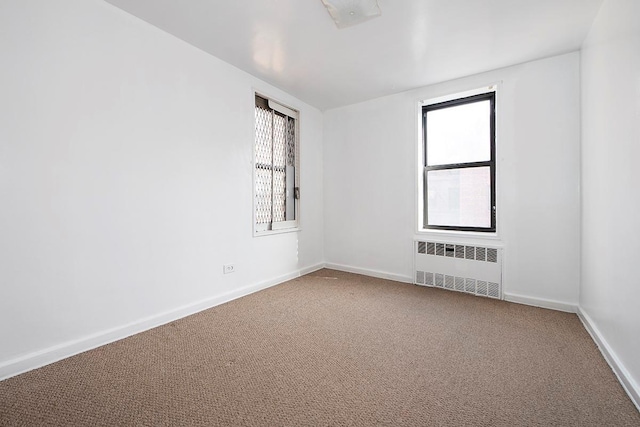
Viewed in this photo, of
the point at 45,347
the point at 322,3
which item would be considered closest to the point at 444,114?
the point at 322,3

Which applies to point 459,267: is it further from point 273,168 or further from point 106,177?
point 106,177

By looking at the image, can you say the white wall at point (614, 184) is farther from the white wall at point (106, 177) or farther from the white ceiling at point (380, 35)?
the white wall at point (106, 177)

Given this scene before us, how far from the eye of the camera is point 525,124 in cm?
299

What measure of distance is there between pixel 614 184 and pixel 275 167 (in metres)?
3.20

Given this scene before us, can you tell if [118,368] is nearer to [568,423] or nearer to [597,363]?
[568,423]

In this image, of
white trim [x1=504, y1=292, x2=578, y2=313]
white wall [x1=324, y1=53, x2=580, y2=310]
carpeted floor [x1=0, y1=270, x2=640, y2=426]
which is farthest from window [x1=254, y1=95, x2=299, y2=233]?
white trim [x1=504, y1=292, x2=578, y2=313]

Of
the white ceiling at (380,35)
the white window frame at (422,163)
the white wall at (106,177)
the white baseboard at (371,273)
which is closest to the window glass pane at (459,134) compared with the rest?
the white window frame at (422,163)

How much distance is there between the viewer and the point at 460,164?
11.6ft

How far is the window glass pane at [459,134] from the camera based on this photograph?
3402 millimetres

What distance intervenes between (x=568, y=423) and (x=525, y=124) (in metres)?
2.73

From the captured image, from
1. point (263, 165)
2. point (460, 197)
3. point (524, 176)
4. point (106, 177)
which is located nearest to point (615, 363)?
point (524, 176)

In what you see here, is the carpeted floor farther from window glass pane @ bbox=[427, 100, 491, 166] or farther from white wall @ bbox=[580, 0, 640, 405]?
window glass pane @ bbox=[427, 100, 491, 166]

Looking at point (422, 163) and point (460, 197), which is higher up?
point (422, 163)

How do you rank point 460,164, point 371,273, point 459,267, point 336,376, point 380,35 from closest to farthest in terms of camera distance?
point 336,376 < point 380,35 < point 459,267 < point 460,164 < point 371,273
